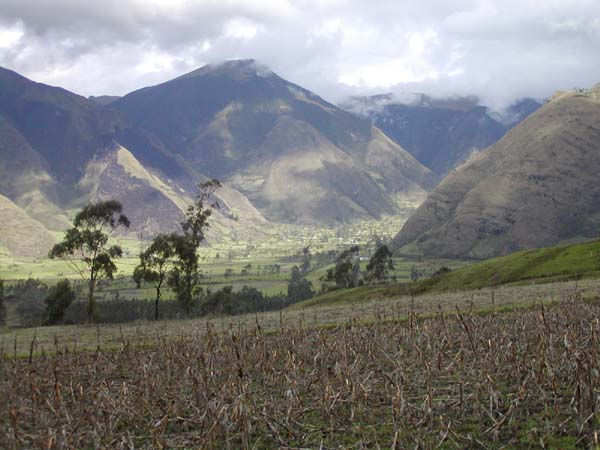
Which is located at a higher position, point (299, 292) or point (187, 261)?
point (187, 261)

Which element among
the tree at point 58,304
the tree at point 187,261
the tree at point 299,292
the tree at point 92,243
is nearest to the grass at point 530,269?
the tree at point 187,261

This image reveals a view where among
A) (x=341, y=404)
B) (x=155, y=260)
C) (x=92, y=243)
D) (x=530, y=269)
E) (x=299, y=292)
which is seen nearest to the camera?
(x=341, y=404)

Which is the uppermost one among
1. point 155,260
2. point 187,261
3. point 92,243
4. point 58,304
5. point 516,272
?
point 92,243

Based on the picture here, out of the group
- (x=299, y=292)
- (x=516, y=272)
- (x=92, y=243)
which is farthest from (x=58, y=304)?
(x=299, y=292)

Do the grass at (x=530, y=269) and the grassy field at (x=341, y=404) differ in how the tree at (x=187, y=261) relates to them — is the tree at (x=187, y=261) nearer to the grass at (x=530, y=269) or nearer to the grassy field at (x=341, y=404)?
the grass at (x=530, y=269)

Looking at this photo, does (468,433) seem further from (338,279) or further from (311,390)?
(338,279)

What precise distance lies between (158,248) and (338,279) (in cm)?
6187

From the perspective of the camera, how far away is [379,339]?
22.0 metres

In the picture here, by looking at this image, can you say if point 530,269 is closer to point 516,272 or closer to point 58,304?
point 516,272

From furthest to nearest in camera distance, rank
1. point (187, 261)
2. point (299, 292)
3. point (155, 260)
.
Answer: point (299, 292) → point (187, 261) → point (155, 260)

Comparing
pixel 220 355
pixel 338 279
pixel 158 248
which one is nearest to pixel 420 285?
pixel 158 248

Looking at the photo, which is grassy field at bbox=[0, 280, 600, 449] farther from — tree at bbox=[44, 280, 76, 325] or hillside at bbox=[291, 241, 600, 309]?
tree at bbox=[44, 280, 76, 325]

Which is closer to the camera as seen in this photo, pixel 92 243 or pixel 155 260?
pixel 92 243

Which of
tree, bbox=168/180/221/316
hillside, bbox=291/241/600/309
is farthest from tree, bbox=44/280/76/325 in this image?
hillside, bbox=291/241/600/309
